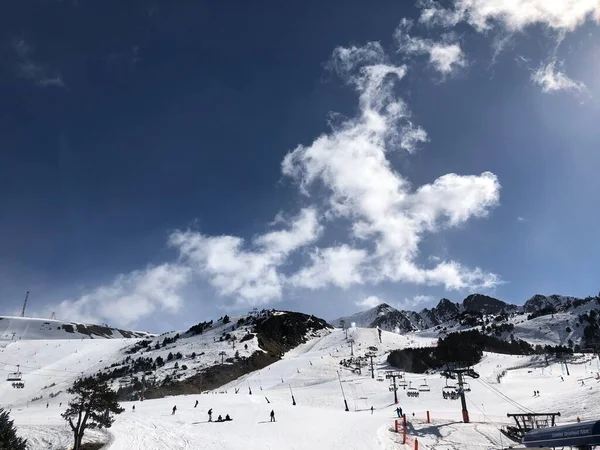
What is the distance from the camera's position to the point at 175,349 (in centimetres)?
18388

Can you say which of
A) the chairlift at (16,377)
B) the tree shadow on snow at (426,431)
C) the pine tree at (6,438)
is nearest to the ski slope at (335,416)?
the tree shadow on snow at (426,431)

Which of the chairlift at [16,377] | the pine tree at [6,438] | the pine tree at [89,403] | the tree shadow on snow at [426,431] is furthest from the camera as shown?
the chairlift at [16,377]

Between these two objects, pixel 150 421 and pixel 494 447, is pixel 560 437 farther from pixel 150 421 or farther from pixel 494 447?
pixel 150 421

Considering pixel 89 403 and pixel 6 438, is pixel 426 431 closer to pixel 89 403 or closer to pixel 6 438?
pixel 89 403

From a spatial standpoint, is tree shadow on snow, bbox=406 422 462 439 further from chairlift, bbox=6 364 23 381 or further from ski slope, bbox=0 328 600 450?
chairlift, bbox=6 364 23 381

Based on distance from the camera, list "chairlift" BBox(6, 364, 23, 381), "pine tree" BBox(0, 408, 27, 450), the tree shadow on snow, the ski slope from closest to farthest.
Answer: "pine tree" BBox(0, 408, 27, 450)
the ski slope
the tree shadow on snow
"chairlift" BBox(6, 364, 23, 381)

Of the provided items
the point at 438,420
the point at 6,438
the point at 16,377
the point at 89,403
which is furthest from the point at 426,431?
the point at 16,377

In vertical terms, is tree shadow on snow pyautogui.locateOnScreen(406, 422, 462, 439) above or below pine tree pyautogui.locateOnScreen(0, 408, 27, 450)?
below

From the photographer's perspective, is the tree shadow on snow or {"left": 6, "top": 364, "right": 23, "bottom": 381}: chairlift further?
{"left": 6, "top": 364, "right": 23, "bottom": 381}: chairlift

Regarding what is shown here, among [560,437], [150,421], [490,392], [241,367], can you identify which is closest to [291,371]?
[241,367]

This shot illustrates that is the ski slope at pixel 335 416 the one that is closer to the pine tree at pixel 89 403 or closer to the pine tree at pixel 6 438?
the pine tree at pixel 89 403

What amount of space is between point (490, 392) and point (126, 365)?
141372 millimetres

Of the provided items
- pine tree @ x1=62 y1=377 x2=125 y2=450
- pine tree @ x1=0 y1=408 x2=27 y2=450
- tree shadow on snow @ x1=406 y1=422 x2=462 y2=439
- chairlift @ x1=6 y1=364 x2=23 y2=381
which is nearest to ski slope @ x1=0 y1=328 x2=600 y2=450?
tree shadow on snow @ x1=406 y1=422 x2=462 y2=439

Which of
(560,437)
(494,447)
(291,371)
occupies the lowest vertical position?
(494,447)
